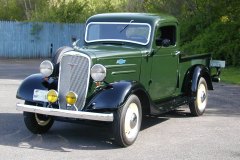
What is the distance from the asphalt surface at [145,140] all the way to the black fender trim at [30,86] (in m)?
0.65

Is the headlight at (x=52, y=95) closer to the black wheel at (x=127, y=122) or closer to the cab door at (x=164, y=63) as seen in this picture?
the black wheel at (x=127, y=122)

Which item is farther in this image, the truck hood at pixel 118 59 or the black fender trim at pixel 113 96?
the truck hood at pixel 118 59

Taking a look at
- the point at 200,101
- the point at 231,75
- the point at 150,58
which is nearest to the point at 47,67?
the point at 150,58

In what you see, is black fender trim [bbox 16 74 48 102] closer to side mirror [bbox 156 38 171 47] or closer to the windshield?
the windshield

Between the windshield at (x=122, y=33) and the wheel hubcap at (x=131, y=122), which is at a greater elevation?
the windshield at (x=122, y=33)

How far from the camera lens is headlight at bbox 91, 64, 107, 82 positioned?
7.11 meters

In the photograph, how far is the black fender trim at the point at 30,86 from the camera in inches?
299

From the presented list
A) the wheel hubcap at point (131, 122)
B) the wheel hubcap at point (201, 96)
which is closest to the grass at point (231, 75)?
the wheel hubcap at point (201, 96)

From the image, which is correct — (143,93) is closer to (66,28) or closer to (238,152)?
(238,152)

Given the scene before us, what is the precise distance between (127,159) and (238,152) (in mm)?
1669

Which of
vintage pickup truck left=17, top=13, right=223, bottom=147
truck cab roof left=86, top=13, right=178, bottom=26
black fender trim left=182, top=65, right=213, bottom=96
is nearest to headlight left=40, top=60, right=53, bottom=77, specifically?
vintage pickup truck left=17, top=13, right=223, bottom=147

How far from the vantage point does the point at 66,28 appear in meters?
28.3

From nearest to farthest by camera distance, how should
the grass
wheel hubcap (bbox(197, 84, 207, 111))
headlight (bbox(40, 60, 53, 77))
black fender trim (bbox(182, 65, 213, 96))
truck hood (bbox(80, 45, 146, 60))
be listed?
truck hood (bbox(80, 45, 146, 60)), headlight (bbox(40, 60, 53, 77)), black fender trim (bbox(182, 65, 213, 96)), wheel hubcap (bbox(197, 84, 207, 111)), the grass

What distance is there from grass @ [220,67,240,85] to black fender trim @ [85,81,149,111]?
9.31 meters
